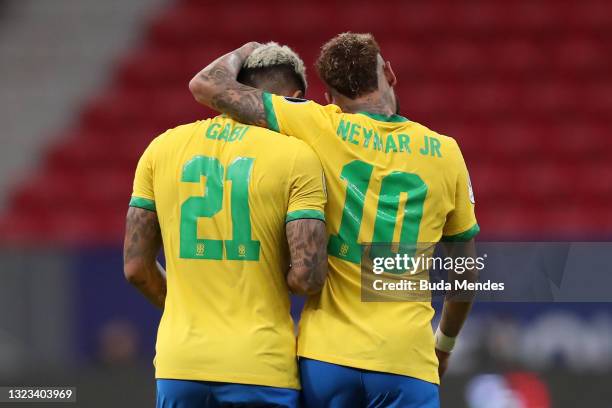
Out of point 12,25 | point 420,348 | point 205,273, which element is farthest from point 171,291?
point 12,25

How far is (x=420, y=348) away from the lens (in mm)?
3047

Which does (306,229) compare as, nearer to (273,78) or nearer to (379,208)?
(379,208)

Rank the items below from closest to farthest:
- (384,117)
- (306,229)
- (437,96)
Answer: (306,229) → (384,117) → (437,96)

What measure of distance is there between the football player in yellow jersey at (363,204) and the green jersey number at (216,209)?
189 mm

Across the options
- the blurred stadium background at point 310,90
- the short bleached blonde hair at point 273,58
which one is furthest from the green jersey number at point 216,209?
the blurred stadium background at point 310,90

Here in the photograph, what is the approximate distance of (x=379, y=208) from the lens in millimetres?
3080

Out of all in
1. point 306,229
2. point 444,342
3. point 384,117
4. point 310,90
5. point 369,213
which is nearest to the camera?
point 306,229

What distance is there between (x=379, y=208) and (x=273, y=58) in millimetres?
538

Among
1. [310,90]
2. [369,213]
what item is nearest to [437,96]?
[310,90]

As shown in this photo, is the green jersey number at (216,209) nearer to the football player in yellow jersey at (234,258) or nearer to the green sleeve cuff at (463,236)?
the football player in yellow jersey at (234,258)

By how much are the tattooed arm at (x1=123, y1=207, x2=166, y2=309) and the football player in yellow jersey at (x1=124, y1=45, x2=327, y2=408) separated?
0.19 ft

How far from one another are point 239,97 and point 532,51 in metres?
7.00

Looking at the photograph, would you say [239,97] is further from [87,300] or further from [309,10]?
[309,10]

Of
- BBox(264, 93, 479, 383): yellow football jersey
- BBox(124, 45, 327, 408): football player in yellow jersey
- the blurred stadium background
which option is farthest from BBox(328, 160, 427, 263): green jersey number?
the blurred stadium background
